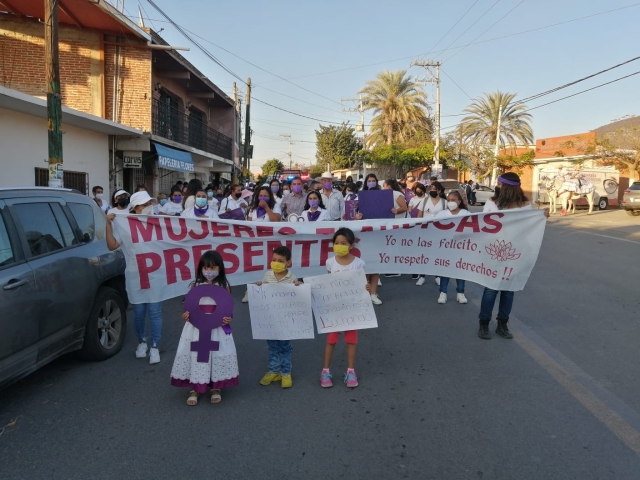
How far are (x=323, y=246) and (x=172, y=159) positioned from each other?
47.5 ft

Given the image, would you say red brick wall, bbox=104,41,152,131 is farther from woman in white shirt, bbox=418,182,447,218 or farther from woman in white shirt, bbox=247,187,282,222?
woman in white shirt, bbox=418,182,447,218

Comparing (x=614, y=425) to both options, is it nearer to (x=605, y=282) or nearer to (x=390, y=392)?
(x=390, y=392)

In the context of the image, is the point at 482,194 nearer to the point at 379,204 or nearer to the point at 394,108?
the point at 394,108

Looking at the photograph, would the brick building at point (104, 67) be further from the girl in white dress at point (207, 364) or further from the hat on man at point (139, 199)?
the girl in white dress at point (207, 364)

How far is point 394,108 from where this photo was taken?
150ft

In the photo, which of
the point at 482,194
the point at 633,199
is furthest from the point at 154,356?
the point at 482,194

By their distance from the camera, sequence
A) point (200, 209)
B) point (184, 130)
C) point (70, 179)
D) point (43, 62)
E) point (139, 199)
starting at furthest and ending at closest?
point (184, 130)
point (43, 62)
point (70, 179)
point (200, 209)
point (139, 199)

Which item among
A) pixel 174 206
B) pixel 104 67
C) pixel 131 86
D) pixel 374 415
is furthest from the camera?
pixel 131 86

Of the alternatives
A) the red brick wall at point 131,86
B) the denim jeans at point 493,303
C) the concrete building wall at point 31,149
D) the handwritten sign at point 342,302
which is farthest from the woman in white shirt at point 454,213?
the red brick wall at point 131,86

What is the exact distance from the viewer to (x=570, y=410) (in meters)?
3.95

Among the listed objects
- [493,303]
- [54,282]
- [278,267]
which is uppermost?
[278,267]

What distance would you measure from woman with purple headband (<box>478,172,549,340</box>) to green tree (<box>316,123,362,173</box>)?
66598mm

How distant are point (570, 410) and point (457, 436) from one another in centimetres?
103

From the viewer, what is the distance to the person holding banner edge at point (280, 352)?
4445 millimetres
